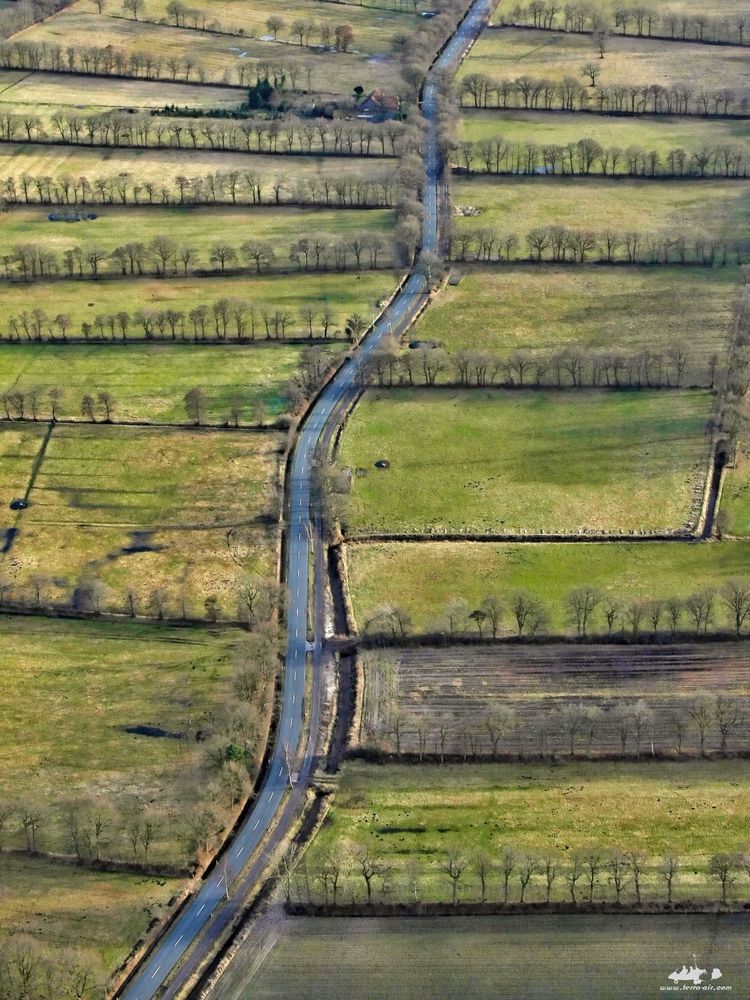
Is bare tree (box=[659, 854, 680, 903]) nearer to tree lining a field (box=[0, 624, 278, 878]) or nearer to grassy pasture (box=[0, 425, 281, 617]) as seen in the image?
tree lining a field (box=[0, 624, 278, 878])

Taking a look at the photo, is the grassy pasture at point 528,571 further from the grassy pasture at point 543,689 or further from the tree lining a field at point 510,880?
the tree lining a field at point 510,880

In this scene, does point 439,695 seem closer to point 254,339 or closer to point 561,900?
point 561,900

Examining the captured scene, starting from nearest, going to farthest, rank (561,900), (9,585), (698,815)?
(561,900) → (698,815) → (9,585)

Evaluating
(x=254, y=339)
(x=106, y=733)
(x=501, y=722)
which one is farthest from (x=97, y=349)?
(x=501, y=722)

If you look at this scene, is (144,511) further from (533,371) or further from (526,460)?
(533,371)

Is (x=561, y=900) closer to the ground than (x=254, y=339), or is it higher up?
closer to the ground

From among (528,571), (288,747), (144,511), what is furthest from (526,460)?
(288,747)

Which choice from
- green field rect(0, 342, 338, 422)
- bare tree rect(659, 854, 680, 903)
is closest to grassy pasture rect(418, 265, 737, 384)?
green field rect(0, 342, 338, 422)
